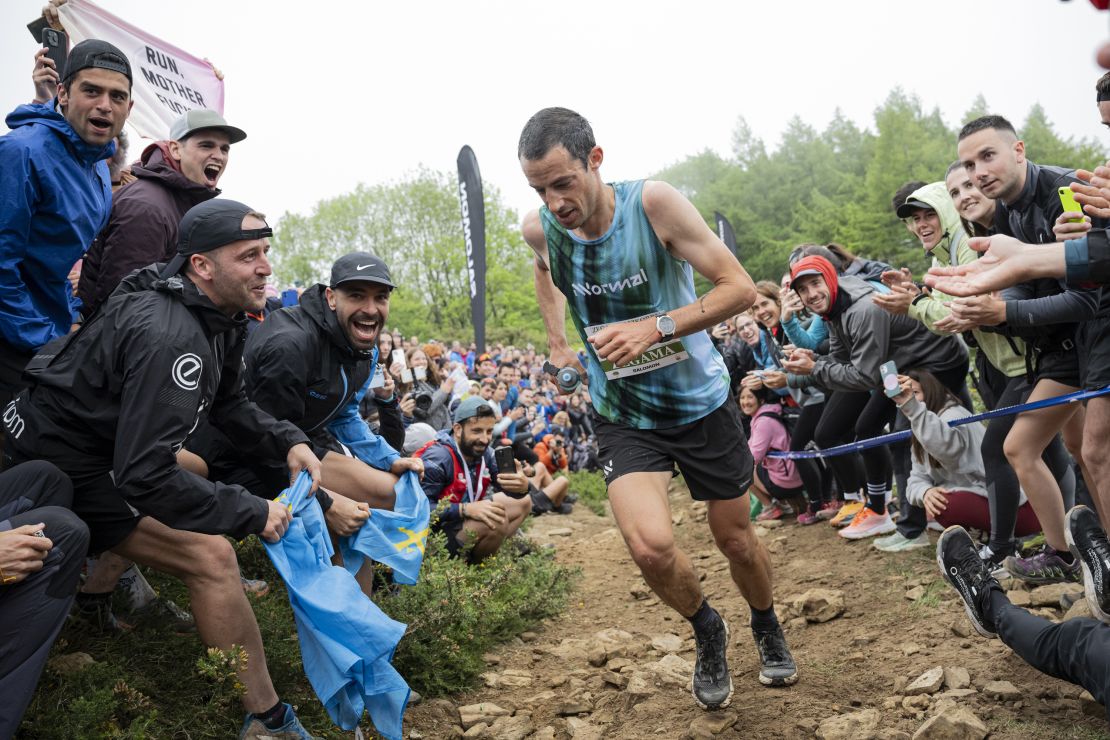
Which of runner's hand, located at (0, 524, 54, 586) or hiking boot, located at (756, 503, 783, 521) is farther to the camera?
hiking boot, located at (756, 503, 783, 521)

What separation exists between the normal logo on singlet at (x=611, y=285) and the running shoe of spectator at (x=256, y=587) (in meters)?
2.42

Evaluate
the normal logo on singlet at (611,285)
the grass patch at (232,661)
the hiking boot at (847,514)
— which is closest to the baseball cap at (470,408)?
the grass patch at (232,661)

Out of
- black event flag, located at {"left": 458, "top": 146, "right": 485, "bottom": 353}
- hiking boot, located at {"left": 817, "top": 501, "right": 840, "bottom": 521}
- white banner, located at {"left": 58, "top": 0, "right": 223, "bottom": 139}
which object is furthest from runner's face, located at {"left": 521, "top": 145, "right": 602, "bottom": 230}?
black event flag, located at {"left": 458, "top": 146, "right": 485, "bottom": 353}

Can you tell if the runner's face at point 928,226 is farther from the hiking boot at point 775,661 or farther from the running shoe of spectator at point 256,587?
the running shoe of spectator at point 256,587

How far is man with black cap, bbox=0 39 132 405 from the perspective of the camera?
3.64 metres

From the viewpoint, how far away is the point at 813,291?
6.17m

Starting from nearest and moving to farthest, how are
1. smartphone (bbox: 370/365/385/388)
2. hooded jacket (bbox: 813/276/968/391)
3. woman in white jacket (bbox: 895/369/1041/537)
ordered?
woman in white jacket (bbox: 895/369/1041/537)
smartphone (bbox: 370/365/385/388)
hooded jacket (bbox: 813/276/968/391)

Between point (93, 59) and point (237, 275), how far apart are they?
154 cm

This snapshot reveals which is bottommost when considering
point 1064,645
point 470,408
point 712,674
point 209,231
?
point 712,674

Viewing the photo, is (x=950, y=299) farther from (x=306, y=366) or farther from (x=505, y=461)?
(x=306, y=366)

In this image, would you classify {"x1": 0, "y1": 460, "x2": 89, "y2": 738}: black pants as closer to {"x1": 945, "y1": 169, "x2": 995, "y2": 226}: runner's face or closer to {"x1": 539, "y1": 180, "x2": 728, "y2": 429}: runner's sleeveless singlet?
{"x1": 539, "y1": 180, "x2": 728, "y2": 429}: runner's sleeveless singlet

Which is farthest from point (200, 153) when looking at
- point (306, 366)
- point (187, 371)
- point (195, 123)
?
point (187, 371)

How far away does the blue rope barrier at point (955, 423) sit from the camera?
3818mm

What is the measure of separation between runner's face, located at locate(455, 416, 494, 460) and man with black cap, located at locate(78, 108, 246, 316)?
9.17ft
